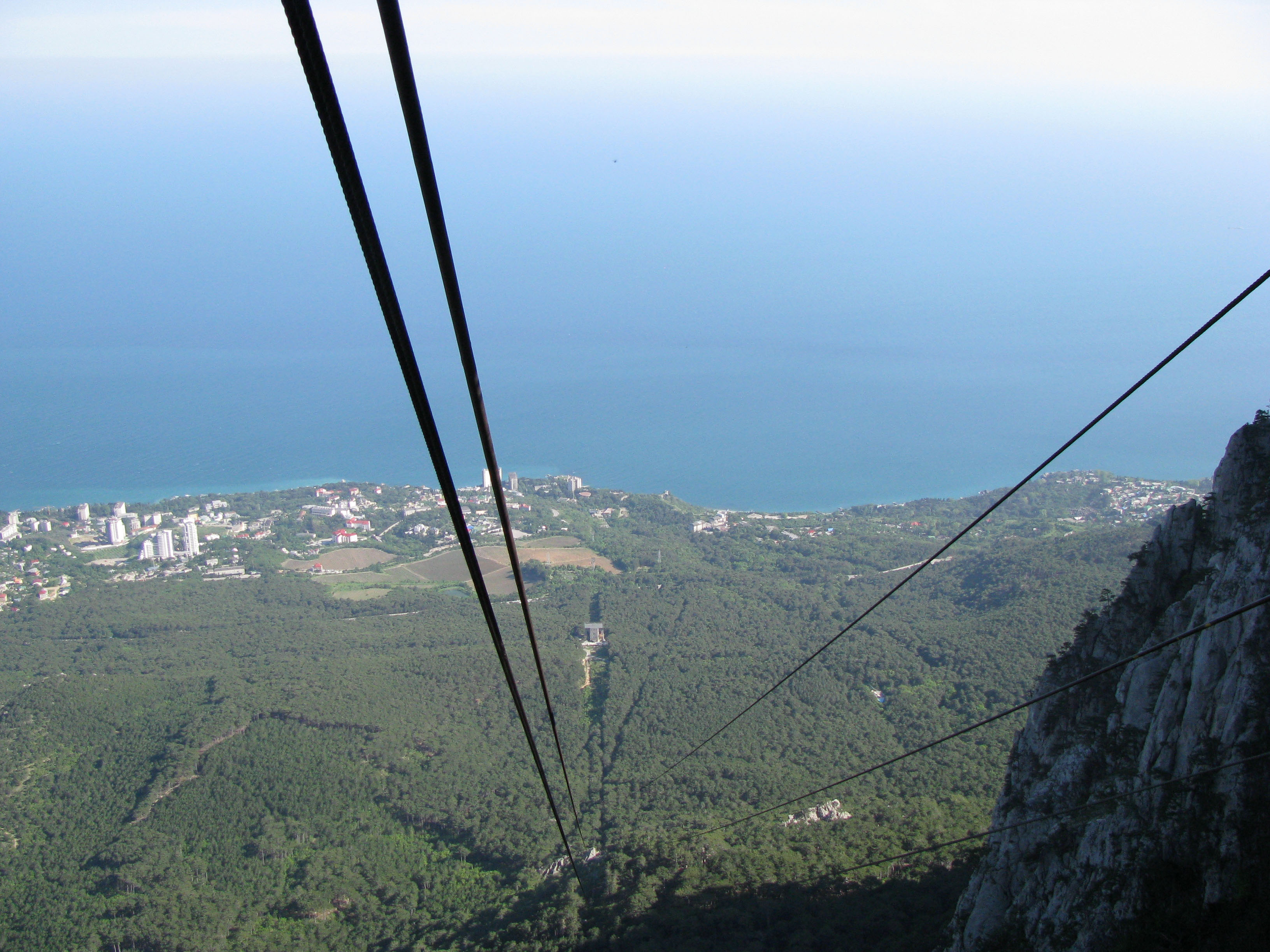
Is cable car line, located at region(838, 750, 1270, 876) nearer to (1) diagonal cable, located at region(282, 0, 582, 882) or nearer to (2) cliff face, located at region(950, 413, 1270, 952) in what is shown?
(2) cliff face, located at region(950, 413, 1270, 952)

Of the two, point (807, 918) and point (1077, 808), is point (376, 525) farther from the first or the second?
point (1077, 808)

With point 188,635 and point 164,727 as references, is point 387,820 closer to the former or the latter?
point 164,727

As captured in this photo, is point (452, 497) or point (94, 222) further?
point (94, 222)

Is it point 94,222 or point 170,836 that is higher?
point 94,222

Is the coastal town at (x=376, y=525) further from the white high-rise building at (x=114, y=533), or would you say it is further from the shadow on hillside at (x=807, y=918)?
the shadow on hillside at (x=807, y=918)

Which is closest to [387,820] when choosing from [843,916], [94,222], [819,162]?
[843,916]

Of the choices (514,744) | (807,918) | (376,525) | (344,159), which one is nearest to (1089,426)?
(344,159)
